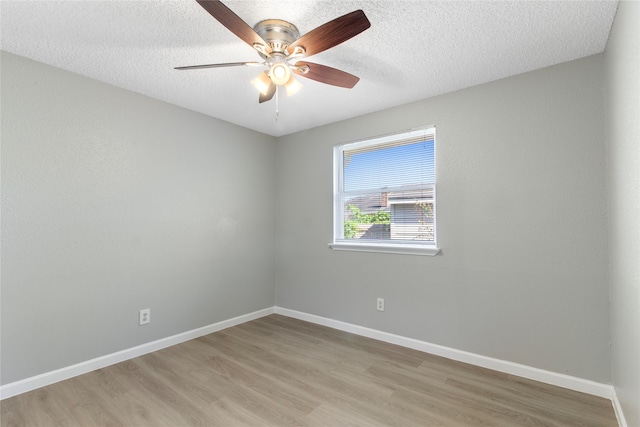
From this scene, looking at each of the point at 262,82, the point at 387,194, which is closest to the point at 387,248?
the point at 387,194

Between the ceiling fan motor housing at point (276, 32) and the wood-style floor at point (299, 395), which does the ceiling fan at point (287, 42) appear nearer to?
the ceiling fan motor housing at point (276, 32)

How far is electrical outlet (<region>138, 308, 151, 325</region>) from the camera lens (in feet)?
8.80

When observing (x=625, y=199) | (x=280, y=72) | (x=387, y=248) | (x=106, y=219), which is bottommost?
(x=387, y=248)

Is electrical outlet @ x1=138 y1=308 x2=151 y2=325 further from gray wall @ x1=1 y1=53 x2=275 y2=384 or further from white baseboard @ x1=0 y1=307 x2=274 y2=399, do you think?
white baseboard @ x1=0 y1=307 x2=274 y2=399

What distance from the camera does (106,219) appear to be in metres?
2.49

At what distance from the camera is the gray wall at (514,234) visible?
81.4 inches

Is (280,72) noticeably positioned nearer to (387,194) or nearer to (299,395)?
(387,194)

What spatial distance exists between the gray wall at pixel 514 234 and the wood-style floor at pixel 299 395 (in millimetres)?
289

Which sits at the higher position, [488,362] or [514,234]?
[514,234]

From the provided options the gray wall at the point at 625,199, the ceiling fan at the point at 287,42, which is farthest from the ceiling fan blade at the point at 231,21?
the gray wall at the point at 625,199

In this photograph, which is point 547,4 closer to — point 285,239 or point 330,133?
point 330,133

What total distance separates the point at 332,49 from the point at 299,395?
2333 mm

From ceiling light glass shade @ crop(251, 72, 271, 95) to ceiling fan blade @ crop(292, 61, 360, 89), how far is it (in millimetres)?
210

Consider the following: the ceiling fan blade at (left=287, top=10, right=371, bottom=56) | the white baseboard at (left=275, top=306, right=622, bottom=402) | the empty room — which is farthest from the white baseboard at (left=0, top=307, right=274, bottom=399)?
the ceiling fan blade at (left=287, top=10, right=371, bottom=56)
